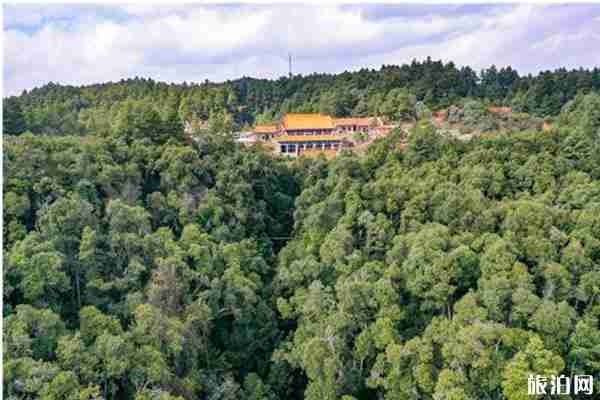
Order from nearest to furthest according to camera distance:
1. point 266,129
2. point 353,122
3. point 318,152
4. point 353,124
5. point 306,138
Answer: point 318,152, point 306,138, point 266,129, point 353,124, point 353,122

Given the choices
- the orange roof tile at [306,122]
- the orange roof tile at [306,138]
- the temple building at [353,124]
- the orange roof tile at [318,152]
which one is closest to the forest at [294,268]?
the orange roof tile at [318,152]

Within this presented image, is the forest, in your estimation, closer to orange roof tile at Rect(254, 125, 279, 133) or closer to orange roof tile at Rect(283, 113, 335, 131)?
orange roof tile at Rect(254, 125, 279, 133)

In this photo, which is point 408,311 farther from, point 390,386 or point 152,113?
point 152,113

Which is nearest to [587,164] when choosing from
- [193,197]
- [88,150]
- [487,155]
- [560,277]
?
[487,155]

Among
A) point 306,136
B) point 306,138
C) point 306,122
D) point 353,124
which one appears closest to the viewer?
point 306,138

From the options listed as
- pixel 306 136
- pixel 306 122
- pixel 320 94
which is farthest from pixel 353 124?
pixel 320 94

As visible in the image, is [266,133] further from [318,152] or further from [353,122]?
[353,122]
